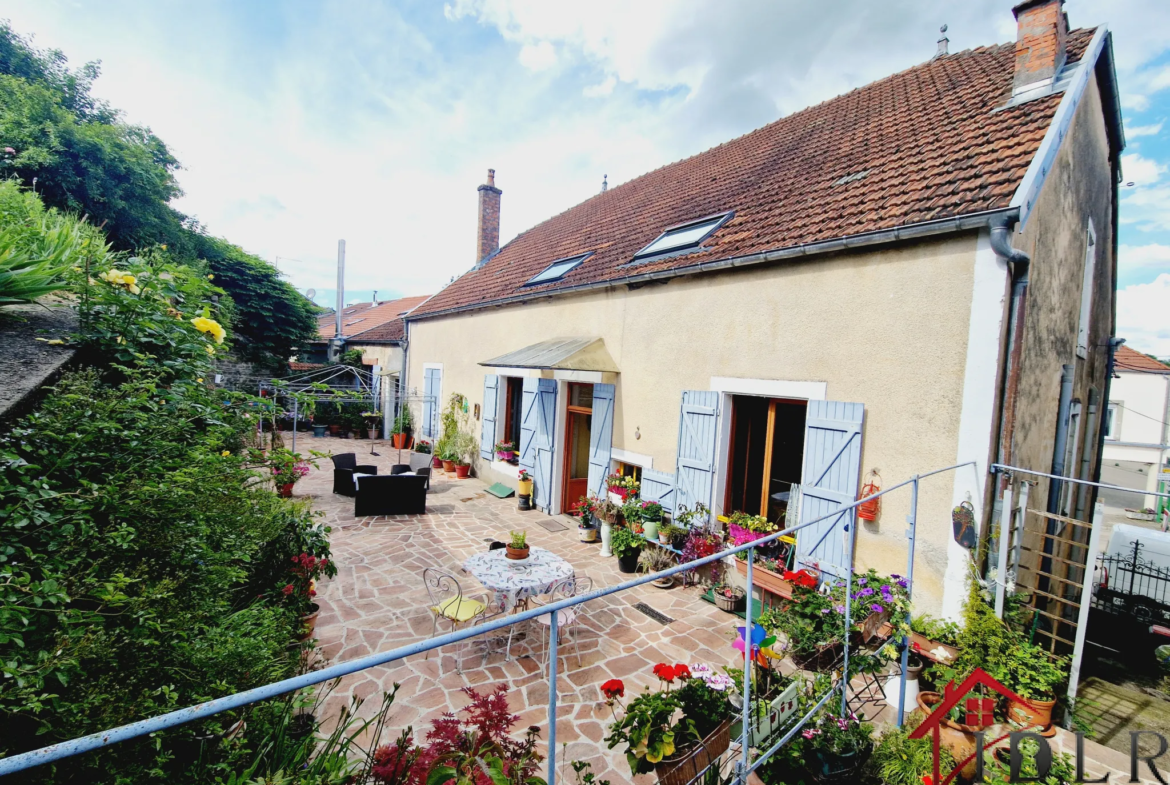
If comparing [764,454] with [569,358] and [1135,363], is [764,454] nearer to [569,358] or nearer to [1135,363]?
[569,358]

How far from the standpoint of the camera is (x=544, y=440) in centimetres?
967

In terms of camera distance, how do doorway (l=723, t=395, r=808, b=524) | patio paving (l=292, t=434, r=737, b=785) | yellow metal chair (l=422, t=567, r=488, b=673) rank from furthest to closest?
doorway (l=723, t=395, r=808, b=524), yellow metal chair (l=422, t=567, r=488, b=673), patio paving (l=292, t=434, r=737, b=785)

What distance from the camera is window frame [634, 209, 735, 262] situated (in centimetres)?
743

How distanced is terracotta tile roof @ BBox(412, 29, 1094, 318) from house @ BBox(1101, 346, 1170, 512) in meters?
22.1

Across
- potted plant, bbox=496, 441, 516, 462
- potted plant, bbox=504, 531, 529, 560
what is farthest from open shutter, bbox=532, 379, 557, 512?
potted plant, bbox=504, 531, 529, 560

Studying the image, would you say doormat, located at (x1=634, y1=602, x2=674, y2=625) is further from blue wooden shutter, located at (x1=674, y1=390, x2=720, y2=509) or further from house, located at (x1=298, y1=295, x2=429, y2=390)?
house, located at (x1=298, y1=295, x2=429, y2=390)

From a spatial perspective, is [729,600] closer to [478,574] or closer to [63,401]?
[478,574]

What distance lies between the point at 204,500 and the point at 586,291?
23.2ft

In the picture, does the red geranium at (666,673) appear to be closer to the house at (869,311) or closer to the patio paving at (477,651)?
the patio paving at (477,651)

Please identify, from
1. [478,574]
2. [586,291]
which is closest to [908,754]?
[478,574]

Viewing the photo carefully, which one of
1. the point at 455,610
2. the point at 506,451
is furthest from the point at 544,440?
the point at 455,610

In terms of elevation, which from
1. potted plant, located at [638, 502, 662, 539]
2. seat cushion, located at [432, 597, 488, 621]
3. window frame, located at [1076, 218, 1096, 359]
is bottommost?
seat cushion, located at [432, 597, 488, 621]

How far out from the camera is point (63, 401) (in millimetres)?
1918

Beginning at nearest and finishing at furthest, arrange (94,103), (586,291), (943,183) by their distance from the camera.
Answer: (943,183) < (586,291) < (94,103)
